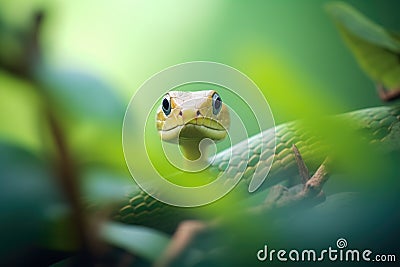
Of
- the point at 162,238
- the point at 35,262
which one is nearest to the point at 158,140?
the point at 162,238

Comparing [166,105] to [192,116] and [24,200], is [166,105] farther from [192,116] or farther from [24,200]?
[24,200]

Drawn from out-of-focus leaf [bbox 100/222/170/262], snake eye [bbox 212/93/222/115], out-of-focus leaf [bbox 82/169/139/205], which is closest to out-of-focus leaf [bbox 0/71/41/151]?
out-of-focus leaf [bbox 82/169/139/205]

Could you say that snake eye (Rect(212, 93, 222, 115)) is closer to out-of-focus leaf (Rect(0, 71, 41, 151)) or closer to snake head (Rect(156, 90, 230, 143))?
snake head (Rect(156, 90, 230, 143))

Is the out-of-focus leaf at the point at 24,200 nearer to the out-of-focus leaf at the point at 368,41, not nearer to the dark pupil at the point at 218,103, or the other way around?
the dark pupil at the point at 218,103

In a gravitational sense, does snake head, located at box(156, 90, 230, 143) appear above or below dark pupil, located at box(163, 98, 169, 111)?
below

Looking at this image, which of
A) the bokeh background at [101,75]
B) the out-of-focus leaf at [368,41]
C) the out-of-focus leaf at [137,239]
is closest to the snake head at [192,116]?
the bokeh background at [101,75]

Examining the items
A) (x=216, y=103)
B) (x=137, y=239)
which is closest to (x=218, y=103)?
(x=216, y=103)
